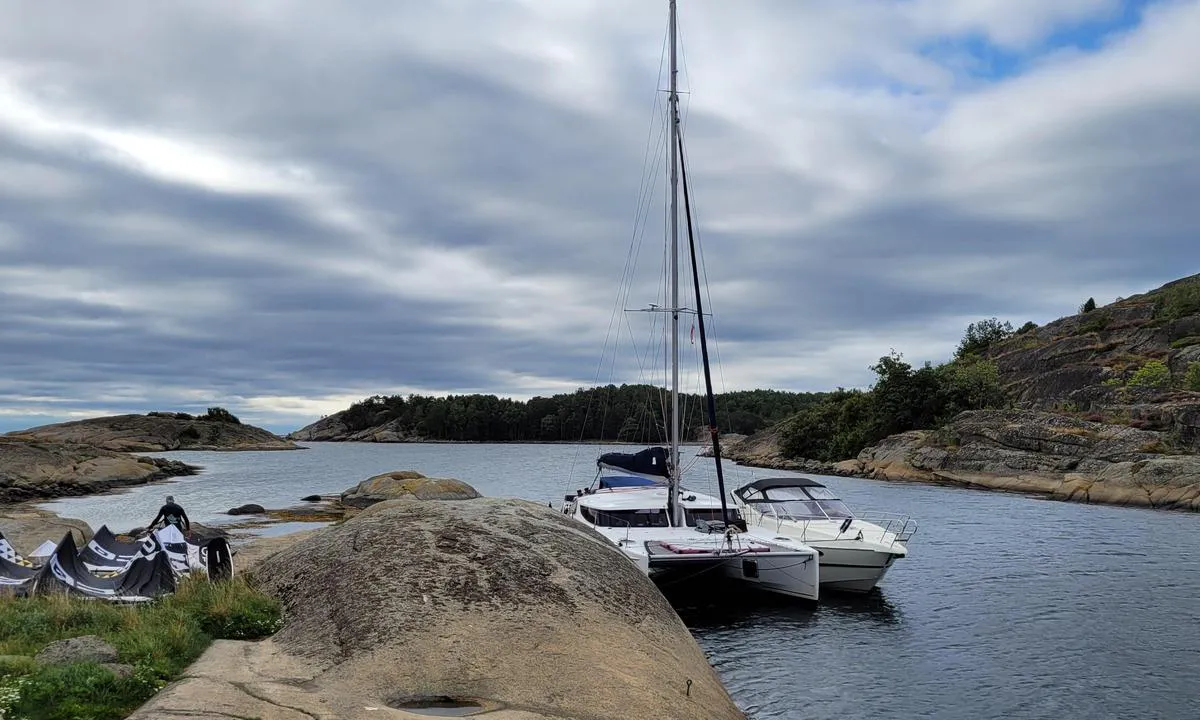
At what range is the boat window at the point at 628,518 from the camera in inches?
1109

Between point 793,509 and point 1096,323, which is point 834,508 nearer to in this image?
point 793,509

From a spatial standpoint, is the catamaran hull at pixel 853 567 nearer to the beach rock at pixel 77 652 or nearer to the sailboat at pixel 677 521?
the sailboat at pixel 677 521

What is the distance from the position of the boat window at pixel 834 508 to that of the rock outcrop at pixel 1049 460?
1184 inches

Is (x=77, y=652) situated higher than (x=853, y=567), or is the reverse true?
(x=77, y=652)

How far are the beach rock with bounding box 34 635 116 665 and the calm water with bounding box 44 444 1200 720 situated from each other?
10.0 meters

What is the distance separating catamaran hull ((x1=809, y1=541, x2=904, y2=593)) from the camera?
2520 centimetres

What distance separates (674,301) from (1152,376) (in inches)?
2943

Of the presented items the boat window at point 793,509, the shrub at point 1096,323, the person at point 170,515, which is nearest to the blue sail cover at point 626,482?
the boat window at point 793,509

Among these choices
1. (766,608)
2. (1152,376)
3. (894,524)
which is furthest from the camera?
(1152,376)

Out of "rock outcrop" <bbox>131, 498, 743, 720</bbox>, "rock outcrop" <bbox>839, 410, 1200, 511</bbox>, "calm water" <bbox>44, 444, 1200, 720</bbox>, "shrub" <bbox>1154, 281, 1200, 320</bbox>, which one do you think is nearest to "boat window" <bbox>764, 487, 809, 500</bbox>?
"calm water" <bbox>44, 444, 1200, 720</bbox>

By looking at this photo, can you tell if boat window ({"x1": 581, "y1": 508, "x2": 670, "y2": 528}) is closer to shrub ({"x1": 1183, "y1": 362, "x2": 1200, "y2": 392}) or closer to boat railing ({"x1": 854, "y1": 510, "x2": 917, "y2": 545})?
boat railing ({"x1": 854, "y1": 510, "x2": 917, "y2": 545})

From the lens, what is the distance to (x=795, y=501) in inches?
1196

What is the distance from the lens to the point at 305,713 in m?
8.30

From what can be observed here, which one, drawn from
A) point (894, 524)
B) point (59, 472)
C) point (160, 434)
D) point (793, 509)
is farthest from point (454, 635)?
point (160, 434)
